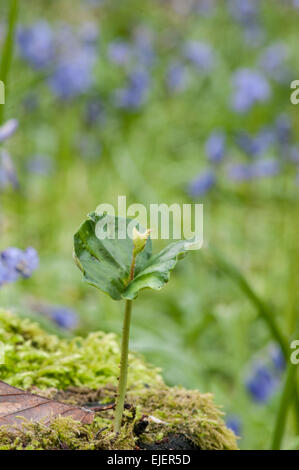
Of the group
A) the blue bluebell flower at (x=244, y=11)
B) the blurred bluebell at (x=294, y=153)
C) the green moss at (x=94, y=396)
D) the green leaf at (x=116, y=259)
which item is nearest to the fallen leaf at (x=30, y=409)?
the green moss at (x=94, y=396)

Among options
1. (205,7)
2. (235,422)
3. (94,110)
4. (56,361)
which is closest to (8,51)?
(56,361)

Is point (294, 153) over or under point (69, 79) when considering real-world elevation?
under

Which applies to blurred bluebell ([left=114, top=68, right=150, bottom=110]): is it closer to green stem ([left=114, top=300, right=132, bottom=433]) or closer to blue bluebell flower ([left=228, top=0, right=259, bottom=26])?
blue bluebell flower ([left=228, top=0, right=259, bottom=26])

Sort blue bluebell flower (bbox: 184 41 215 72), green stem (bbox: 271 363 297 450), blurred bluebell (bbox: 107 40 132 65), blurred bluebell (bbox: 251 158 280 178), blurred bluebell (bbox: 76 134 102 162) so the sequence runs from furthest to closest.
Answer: blue bluebell flower (bbox: 184 41 215 72) < blurred bluebell (bbox: 76 134 102 162) < blurred bluebell (bbox: 107 40 132 65) < blurred bluebell (bbox: 251 158 280 178) < green stem (bbox: 271 363 297 450)

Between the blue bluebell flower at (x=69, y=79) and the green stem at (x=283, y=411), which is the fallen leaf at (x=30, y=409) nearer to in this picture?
the green stem at (x=283, y=411)

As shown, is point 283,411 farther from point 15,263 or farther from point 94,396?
point 15,263

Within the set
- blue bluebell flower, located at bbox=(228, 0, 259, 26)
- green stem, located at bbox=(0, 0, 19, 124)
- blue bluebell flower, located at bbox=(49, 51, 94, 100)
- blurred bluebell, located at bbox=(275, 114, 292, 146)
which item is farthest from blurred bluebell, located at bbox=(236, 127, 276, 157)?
blue bluebell flower, located at bbox=(228, 0, 259, 26)
